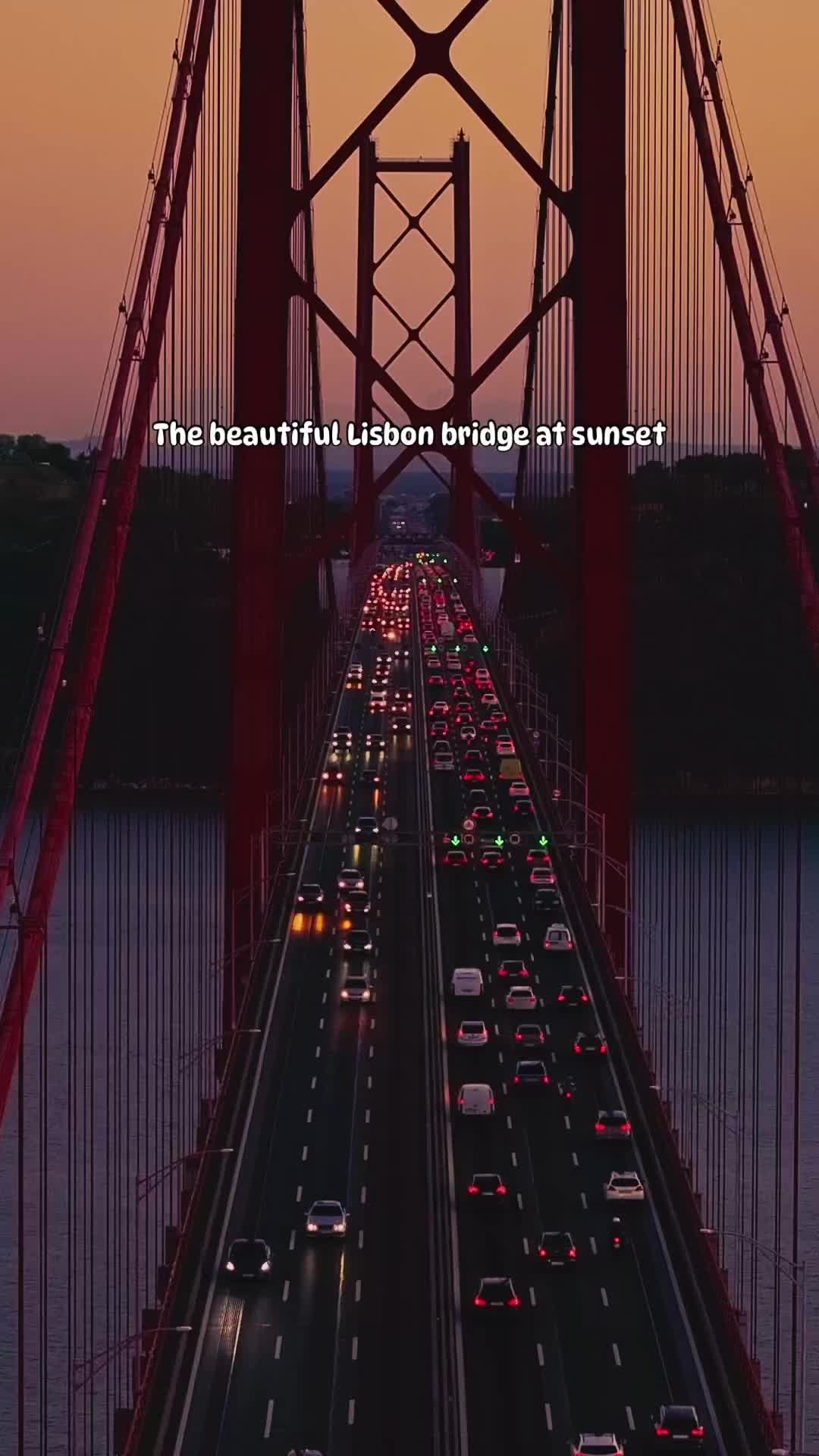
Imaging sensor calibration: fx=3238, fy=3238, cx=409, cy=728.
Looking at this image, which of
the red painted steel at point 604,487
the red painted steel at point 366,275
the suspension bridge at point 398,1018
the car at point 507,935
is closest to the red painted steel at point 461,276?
the red painted steel at point 366,275

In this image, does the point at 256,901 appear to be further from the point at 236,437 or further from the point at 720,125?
the point at 720,125

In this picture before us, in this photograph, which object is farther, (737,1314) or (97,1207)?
(97,1207)

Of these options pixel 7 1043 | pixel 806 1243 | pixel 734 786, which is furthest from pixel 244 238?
pixel 734 786

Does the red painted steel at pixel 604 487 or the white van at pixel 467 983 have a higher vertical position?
the red painted steel at pixel 604 487

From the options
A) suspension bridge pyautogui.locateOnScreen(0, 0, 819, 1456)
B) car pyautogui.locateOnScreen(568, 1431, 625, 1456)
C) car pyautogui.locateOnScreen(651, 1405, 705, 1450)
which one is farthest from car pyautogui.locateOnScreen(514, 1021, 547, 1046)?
car pyautogui.locateOnScreen(568, 1431, 625, 1456)

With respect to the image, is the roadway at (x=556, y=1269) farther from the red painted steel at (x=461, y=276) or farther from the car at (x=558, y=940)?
the red painted steel at (x=461, y=276)
